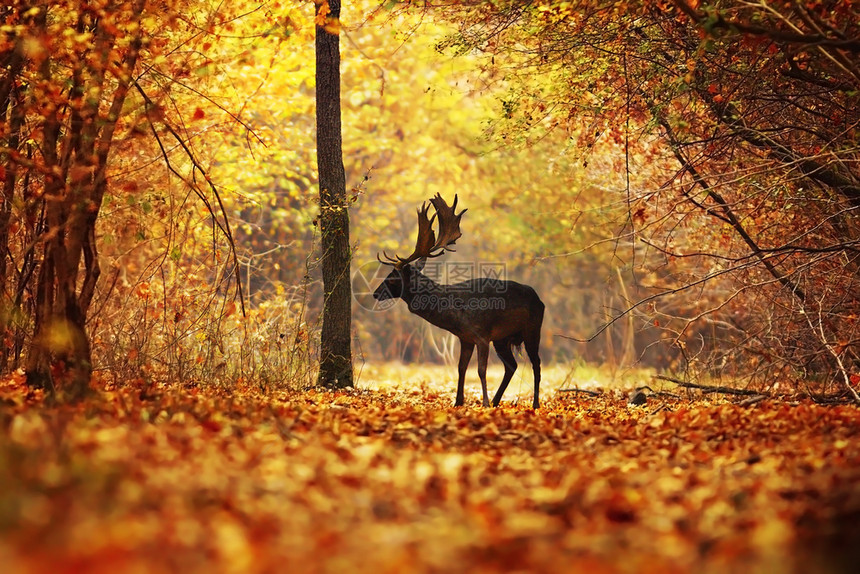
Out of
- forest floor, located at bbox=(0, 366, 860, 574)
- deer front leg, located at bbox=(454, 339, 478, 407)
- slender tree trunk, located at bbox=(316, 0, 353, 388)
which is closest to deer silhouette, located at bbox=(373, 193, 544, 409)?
deer front leg, located at bbox=(454, 339, 478, 407)

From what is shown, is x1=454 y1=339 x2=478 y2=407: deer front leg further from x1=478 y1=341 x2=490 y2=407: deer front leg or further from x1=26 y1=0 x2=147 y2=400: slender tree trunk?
x1=26 y1=0 x2=147 y2=400: slender tree trunk

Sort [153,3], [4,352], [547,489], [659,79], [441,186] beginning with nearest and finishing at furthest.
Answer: [547,489]
[153,3]
[4,352]
[659,79]
[441,186]

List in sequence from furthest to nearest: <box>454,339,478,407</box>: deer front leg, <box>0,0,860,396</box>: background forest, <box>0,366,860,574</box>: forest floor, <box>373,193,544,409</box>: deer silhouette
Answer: <box>373,193,544,409</box>: deer silhouette, <box>454,339,478,407</box>: deer front leg, <box>0,0,860,396</box>: background forest, <box>0,366,860,574</box>: forest floor

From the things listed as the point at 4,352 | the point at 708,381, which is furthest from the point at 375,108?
the point at 4,352

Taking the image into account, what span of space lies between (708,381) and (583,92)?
6.87 metres

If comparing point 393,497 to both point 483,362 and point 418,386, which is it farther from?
point 418,386

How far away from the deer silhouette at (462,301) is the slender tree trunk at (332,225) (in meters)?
1.02

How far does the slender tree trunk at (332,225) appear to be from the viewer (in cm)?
1274

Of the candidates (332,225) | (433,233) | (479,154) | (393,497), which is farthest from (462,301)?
(393,497)

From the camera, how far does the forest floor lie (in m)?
3.32

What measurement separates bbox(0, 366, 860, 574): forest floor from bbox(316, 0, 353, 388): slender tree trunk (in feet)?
17.7

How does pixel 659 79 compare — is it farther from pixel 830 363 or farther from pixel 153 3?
pixel 153 3

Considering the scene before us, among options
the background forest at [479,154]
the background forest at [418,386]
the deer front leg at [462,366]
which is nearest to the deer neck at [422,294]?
the deer front leg at [462,366]

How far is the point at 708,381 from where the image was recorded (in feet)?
52.7
